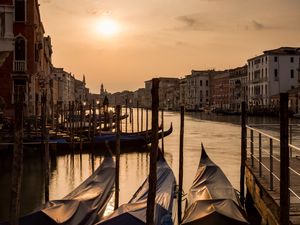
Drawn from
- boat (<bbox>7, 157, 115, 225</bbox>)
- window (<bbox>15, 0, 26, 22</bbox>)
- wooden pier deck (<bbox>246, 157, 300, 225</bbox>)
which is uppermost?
window (<bbox>15, 0, 26, 22</bbox>)

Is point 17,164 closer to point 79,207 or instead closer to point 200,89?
point 79,207

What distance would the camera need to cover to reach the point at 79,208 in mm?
6789

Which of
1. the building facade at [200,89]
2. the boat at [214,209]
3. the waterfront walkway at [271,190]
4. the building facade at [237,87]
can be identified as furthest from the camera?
the building facade at [200,89]

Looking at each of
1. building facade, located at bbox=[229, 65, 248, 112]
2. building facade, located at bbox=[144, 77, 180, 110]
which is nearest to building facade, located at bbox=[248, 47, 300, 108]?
building facade, located at bbox=[229, 65, 248, 112]

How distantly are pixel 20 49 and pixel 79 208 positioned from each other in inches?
642

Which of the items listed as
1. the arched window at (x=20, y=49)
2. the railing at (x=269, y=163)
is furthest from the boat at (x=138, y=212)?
the arched window at (x=20, y=49)

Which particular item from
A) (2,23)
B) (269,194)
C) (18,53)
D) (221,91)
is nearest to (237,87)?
(221,91)

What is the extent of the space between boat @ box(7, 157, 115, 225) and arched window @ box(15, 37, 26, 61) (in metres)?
13.7

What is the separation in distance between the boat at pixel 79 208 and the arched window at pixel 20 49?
1369 centimetres

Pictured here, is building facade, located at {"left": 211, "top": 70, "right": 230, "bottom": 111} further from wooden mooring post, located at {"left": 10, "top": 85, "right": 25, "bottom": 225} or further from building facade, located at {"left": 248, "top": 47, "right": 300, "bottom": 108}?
wooden mooring post, located at {"left": 10, "top": 85, "right": 25, "bottom": 225}

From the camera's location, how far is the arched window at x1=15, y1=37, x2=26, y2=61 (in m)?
21.4

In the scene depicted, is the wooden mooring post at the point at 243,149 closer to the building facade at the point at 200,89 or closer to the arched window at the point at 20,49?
the arched window at the point at 20,49

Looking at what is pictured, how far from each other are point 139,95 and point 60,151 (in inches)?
6438

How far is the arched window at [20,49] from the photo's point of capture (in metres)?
21.4
